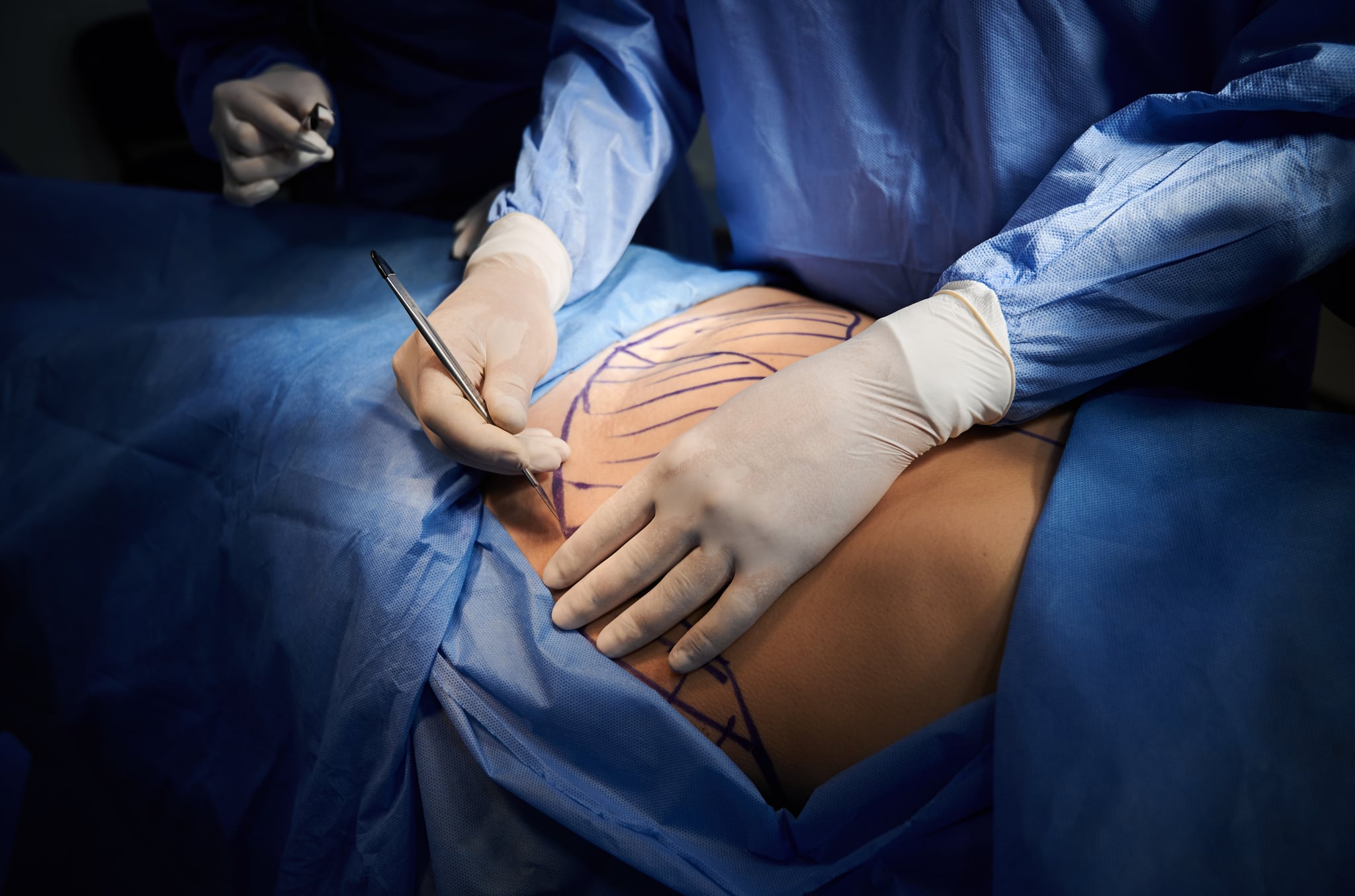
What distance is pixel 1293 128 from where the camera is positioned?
0.72 metres

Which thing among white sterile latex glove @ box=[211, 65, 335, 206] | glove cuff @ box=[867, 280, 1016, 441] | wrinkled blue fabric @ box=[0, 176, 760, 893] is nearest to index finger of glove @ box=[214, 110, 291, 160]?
white sterile latex glove @ box=[211, 65, 335, 206]

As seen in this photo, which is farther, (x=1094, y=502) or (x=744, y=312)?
(x=744, y=312)

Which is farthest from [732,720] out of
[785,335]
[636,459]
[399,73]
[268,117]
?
[399,73]

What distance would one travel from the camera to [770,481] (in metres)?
0.75

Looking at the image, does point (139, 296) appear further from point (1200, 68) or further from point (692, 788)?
point (1200, 68)

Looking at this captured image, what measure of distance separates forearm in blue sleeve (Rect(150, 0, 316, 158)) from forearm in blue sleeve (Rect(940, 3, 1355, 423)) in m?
1.46

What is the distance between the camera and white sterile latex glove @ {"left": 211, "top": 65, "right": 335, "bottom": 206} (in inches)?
52.6

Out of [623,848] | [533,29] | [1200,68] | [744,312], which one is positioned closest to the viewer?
[623,848]

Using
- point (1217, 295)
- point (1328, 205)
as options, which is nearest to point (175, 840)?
point (1217, 295)

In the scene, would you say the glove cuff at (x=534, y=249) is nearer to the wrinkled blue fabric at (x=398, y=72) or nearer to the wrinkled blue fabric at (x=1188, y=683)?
the wrinkled blue fabric at (x=398, y=72)

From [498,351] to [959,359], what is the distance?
1.80ft

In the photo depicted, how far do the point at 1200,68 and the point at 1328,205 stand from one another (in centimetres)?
26

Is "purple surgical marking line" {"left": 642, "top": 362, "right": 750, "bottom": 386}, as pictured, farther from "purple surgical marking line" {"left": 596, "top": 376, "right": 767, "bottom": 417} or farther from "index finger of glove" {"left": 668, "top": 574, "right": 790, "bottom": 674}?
"index finger of glove" {"left": 668, "top": 574, "right": 790, "bottom": 674}

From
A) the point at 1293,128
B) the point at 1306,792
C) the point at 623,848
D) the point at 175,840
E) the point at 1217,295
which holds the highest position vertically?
the point at 1293,128
